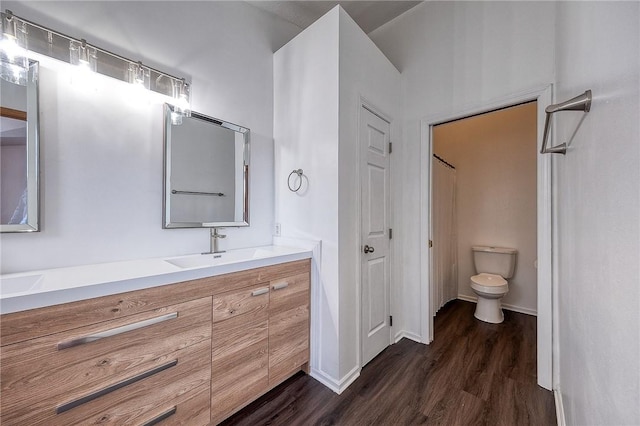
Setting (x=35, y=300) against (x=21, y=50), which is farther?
(x=21, y=50)

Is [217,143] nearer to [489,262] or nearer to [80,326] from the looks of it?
[80,326]

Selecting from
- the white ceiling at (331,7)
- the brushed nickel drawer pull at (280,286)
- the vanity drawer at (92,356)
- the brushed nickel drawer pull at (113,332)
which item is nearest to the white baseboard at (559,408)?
the brushed nickel drawer pull at (280,286)

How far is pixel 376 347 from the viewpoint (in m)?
2.07

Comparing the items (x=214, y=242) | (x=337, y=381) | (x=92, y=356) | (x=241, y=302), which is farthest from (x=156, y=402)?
(x=337, y=381)

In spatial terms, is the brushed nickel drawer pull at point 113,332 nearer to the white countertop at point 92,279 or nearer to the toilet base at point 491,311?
Answer: the white countertop at point 92,279

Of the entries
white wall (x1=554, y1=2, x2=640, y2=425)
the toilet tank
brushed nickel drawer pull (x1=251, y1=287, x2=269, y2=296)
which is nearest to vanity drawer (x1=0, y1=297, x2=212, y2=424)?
brushed nickel drawer pull (x1=251, y1=287, x2=269, y2=296)

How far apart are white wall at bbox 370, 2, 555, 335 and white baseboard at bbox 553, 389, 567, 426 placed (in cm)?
95

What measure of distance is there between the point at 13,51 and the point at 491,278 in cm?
405

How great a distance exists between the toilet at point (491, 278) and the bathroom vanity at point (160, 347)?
2129 millimetres

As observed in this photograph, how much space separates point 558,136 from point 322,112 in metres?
1.56

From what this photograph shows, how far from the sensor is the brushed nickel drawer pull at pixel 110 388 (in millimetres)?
903

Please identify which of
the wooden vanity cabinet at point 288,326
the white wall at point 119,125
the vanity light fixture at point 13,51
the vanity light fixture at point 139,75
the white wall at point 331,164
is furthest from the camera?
the white wall at point 331,164

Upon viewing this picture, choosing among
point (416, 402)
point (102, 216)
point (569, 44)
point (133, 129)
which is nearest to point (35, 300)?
point (102, 216)

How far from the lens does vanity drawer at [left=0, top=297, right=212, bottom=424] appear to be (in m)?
0.82
